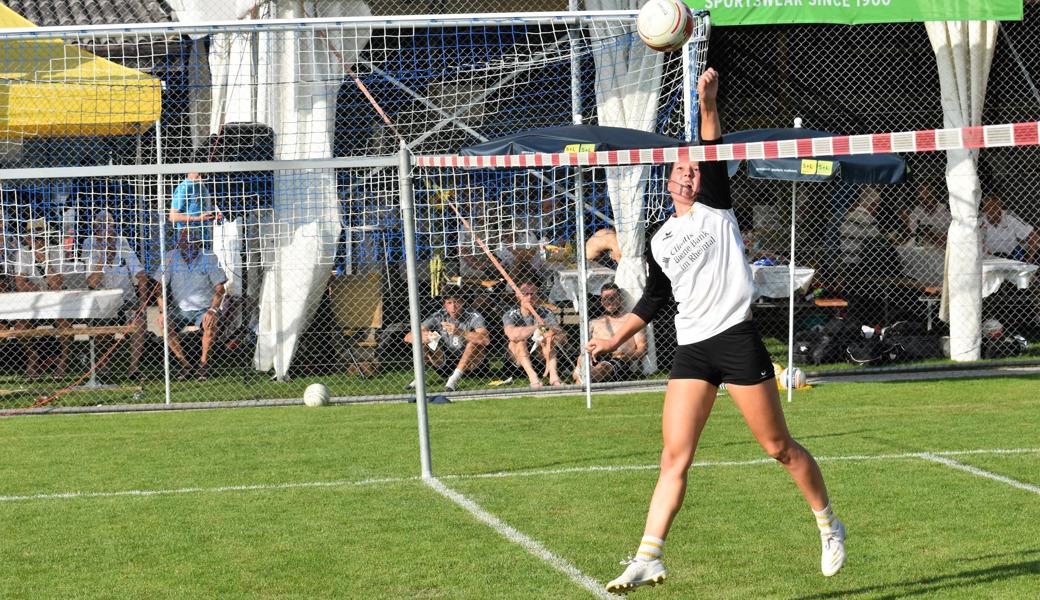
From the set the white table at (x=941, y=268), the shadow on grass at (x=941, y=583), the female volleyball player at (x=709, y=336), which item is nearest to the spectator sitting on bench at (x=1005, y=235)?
the white table at (x=941, y=268)

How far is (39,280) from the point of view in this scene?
15047 millimetres

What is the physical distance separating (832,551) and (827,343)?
1000 centimetres

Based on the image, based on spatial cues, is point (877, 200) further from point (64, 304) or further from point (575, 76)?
point (64, 304)

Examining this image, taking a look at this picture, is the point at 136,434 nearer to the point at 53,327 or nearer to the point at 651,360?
the point at 53,327

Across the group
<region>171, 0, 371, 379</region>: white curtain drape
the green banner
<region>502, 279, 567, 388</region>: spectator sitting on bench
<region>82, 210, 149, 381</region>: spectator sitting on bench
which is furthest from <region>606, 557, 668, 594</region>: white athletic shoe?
the green banner

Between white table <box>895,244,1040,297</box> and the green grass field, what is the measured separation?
365 centimetres

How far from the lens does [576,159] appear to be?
827cm

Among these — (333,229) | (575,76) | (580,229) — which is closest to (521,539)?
(580,229)

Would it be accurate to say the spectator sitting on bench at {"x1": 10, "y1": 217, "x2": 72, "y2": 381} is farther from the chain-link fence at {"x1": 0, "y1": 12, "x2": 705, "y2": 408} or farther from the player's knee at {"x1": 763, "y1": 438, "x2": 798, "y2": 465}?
the player's knee at {"x1": 763, "y1": 438, "x2": 798, "y2": 465}

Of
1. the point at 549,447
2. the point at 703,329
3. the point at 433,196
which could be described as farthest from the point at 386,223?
the point at 703,329

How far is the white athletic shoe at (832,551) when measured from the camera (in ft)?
19.6

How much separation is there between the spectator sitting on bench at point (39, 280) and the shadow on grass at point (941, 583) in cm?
1029

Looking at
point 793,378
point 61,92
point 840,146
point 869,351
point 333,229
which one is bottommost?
point 793,378

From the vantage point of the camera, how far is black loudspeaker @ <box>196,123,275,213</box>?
48.1ft
